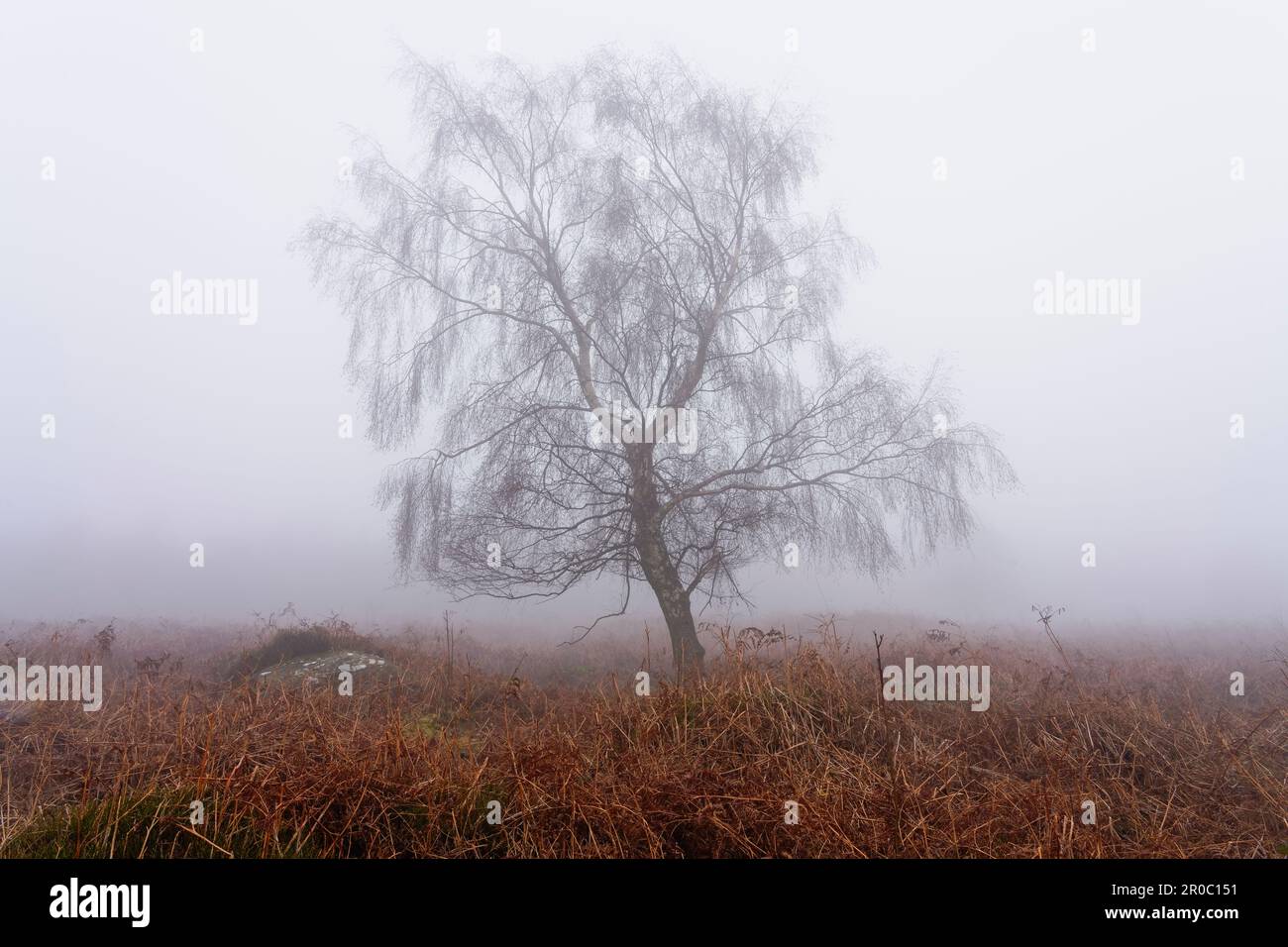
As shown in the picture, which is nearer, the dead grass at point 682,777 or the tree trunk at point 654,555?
the dead grass at point 682,777

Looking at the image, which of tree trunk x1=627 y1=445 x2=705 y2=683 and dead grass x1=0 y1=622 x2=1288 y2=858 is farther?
tree trunk x1=627 y1=445 x2=705 y2=683

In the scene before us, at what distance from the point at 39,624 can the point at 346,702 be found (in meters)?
12.1

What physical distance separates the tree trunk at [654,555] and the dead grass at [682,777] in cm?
212

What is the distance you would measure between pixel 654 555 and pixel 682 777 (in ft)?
16.0

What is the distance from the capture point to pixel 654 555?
816cm

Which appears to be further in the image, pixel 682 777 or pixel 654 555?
pixel 654 555

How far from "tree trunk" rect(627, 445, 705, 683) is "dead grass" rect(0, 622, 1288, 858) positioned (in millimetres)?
2122

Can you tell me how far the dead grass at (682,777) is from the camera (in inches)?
112

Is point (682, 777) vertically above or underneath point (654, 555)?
underneath

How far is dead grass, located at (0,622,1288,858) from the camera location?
2.84 metres
